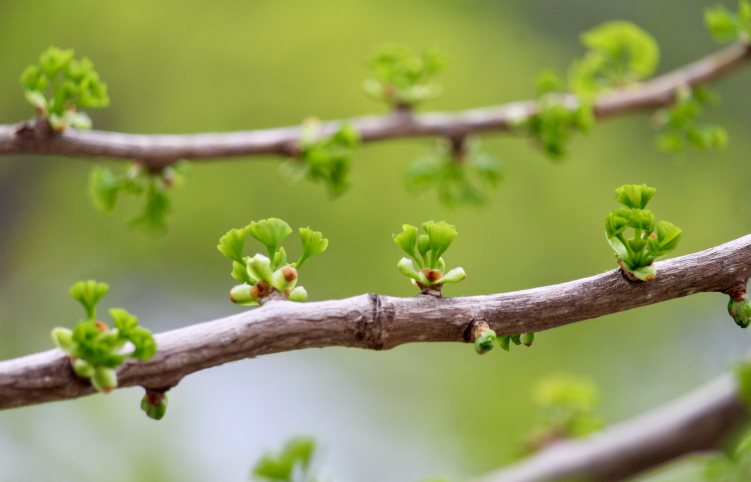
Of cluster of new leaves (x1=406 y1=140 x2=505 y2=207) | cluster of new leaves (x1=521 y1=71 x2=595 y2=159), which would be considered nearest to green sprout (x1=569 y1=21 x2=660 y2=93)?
cluster of new leaves (x1=521 y1=71 x2=595 y2=159)

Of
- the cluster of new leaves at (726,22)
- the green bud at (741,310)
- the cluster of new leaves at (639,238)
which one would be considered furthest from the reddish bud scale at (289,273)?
the cluster of new leaves at (726,22)

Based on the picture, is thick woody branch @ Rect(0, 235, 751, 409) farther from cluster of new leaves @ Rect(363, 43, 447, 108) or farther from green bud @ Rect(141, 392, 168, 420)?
cluster of new leaves @ Rect(363, 43, 447, 108)

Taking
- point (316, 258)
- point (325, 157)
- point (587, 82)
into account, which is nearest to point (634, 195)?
point (325, 157)

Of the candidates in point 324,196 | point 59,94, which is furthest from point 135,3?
point 59,94

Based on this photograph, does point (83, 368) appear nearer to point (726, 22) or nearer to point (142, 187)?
point (142, 187)

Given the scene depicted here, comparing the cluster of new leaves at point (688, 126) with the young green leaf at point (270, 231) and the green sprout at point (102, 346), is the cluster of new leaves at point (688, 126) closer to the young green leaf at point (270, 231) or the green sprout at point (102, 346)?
the young green leaf at point (270, 231)

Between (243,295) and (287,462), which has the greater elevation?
(243,295)

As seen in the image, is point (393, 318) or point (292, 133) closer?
point (393, 318)
